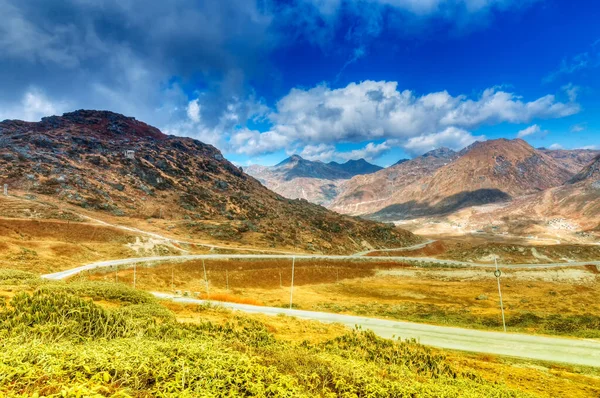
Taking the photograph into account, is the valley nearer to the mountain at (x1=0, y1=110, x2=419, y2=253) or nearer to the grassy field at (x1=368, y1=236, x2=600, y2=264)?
the grassy field at (x1=368, y1=236, x2=600, y2=264)

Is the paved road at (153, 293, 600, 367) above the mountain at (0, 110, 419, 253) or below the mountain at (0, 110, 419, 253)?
below

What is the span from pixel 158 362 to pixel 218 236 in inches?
3363

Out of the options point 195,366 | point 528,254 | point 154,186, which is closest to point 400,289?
point 195,366

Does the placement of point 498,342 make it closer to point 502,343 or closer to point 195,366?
point 502,343

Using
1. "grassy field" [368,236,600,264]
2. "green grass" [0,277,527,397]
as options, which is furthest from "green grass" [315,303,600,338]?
"grassy field" [368,236,600,264]

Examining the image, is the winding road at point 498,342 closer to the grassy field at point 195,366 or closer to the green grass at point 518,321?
the grassy field at point 195,366

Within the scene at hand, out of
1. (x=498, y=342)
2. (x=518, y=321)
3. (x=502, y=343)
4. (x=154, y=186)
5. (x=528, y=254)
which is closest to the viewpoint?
(x=502, y=343)

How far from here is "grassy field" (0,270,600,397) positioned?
470 centimetres

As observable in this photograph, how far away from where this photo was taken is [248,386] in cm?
552

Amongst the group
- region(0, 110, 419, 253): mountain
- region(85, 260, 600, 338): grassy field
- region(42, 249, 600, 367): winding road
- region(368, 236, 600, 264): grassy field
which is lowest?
region(85, 260, 600, 338): grassy field

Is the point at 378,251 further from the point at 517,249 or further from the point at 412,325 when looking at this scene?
the point at 412,325

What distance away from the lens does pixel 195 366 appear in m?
5.82

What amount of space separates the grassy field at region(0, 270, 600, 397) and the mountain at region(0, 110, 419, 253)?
255 ft

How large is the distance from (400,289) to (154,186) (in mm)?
100634
